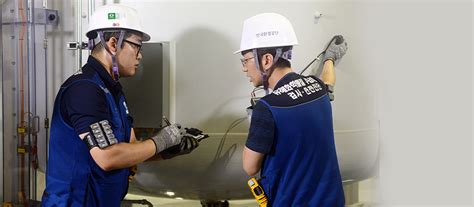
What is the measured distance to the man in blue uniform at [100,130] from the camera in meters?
1.30

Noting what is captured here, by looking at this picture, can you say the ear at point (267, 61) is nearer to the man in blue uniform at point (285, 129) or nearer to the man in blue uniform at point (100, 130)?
the man in blue uniform at point (285, 129)

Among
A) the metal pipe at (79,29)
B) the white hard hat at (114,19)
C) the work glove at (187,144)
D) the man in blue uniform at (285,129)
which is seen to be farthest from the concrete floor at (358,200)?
the metal pipe at (79,29)

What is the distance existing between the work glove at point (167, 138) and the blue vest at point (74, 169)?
126 mm

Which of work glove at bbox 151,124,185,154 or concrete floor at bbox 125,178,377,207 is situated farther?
concrete floor at bbox 125,178,377,207

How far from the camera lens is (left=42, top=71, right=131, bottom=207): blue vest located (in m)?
1.35

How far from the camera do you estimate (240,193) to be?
1897 mm

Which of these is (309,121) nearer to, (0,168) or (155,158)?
(155,158)

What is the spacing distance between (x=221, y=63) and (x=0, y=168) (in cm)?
104

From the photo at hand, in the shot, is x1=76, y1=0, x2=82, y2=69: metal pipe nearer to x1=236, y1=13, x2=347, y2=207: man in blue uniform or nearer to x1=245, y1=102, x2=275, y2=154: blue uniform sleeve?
→ x1=236, y1=13, x2=347, y2=207: man in blue uniform

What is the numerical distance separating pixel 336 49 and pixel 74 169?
103 cm

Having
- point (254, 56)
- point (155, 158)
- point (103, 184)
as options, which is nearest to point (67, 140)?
point (103, 184)

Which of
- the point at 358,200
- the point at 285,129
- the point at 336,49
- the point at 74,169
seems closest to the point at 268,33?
the point at 285,129

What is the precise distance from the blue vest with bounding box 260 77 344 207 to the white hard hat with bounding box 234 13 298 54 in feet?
0.61

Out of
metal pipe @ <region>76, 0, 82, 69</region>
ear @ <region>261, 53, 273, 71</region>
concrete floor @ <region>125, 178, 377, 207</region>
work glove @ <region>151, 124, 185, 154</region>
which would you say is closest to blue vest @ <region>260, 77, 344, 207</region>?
ear @ <region>261, 53, 273, 71</region>
